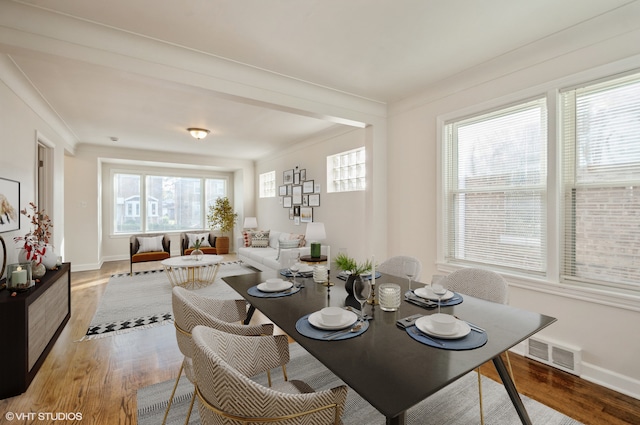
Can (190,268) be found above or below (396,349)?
below

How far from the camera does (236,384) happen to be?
98 centimetres

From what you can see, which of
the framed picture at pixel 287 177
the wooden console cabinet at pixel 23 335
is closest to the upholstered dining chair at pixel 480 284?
the wooden console cabinet at pixel 23 335

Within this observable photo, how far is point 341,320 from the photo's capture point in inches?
54.9

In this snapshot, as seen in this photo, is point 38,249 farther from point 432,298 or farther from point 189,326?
point 432,298

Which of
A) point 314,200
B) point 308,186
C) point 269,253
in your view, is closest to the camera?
point 314,200

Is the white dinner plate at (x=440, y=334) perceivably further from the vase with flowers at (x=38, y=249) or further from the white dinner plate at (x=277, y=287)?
the vase with flowers at (x=38, y=249)

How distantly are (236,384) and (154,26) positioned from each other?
8.25 ft

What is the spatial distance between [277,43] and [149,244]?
526 centimetres

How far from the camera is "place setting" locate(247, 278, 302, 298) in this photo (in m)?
1.87

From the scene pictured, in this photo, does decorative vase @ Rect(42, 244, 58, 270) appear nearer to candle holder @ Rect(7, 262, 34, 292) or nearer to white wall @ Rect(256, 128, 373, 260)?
candle holder @ Rect(7, 262, 34, 292)

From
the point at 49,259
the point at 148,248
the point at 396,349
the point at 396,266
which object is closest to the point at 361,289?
the point at 396,349

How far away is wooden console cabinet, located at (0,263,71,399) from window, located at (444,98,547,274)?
146 inches

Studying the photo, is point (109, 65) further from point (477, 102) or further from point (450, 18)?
point (477, 102)

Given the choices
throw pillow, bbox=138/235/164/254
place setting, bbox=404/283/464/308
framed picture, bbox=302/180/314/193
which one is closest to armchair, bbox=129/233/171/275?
throw pillow, bbox=138/235/164/254
